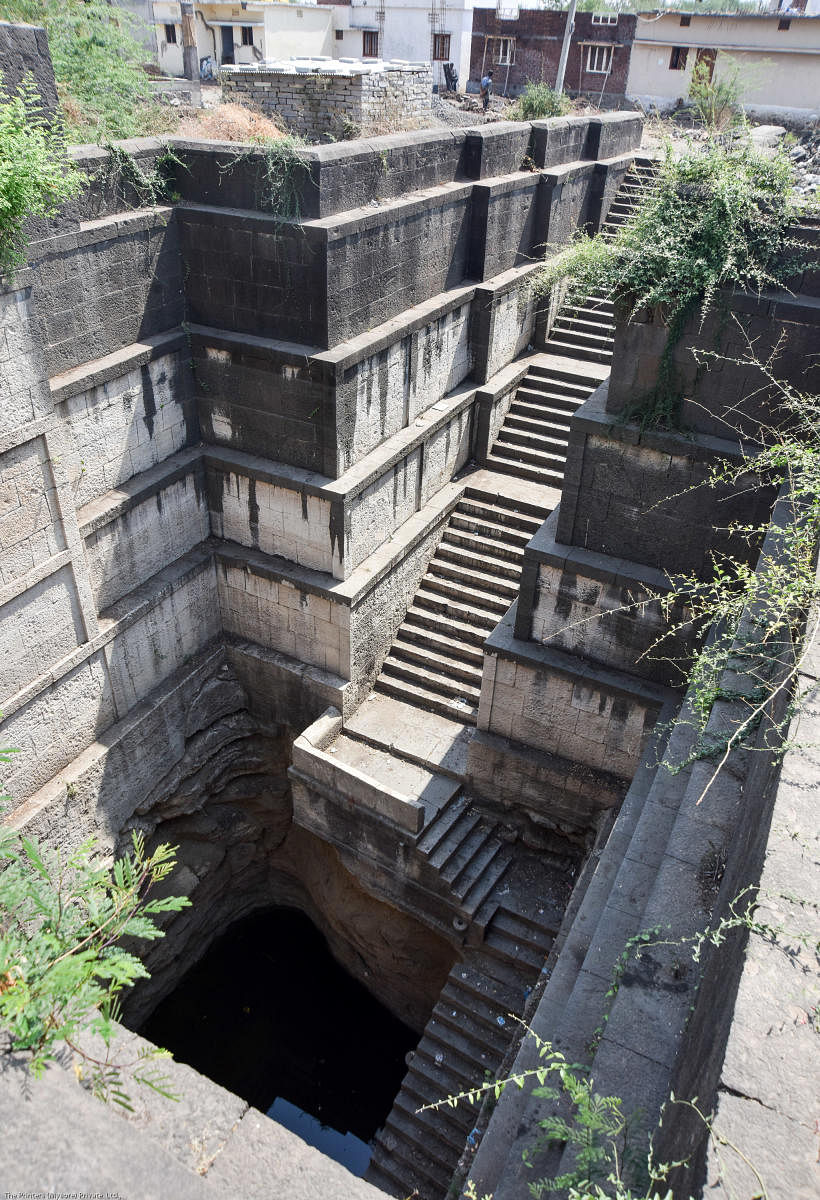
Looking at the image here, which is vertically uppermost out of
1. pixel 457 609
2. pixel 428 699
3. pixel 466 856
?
pixel 457 609

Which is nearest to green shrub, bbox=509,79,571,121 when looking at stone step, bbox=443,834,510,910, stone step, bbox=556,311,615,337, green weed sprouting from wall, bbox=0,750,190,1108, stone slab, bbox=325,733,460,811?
stone step, bbox=556,311,615,337

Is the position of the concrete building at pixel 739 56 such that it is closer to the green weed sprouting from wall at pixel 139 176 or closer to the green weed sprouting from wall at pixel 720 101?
the green weed sprouting from wall at pixel 720 101

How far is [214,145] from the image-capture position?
8641mm

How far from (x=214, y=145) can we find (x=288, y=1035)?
10877 mm

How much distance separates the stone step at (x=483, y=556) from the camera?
11484 mm

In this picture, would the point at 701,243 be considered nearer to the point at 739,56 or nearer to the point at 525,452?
the point at 525,452

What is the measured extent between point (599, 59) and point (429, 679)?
22.6m

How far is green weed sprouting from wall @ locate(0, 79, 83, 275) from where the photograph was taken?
632 centimetres

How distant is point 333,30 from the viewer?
2791 centimetres

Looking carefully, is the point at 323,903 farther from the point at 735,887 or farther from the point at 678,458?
the point at 735,887

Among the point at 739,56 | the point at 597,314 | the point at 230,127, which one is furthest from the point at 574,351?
the point at 739,56

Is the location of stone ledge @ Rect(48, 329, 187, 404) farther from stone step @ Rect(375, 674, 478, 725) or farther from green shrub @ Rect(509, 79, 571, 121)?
green shrub @ Rect(509, 79, 571, 121)

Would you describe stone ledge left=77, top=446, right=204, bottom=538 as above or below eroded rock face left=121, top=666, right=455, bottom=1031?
above

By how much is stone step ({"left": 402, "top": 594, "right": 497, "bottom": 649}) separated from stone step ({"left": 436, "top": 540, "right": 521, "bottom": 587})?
780 millimetres
